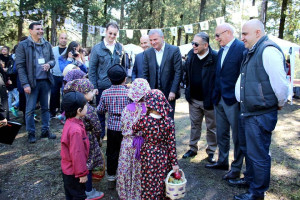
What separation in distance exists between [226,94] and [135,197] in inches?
69.4

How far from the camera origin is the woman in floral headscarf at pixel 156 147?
88.2 inches

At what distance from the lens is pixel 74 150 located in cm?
202

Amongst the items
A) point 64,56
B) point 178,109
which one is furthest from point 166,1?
point 64,56

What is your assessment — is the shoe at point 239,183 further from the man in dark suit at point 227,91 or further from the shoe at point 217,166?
the shoe at point 217,166

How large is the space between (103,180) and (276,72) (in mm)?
2516

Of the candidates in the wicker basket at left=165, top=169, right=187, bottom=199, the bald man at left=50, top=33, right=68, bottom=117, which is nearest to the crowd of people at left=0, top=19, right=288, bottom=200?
the wicker basket at left=165, top=169, right=187, bottom=199

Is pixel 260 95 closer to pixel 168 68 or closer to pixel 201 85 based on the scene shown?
pixel 201 85

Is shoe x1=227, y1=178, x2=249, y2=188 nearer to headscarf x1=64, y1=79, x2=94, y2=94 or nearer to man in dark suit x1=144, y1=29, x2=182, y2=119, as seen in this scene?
man in dark suit x1=144, y1=29, x2=182, y2=119

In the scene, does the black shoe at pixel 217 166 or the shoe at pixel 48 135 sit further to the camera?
the shoe at pixel 48 135

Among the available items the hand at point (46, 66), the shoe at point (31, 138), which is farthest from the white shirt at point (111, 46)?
the shoe at point (31, 138)

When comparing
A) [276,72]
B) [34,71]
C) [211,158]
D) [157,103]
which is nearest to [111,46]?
[34,71]

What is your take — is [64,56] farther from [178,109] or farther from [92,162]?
[178,109]

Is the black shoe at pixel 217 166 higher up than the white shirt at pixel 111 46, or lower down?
lower down

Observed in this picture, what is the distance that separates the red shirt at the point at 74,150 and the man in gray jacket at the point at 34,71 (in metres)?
2.57
